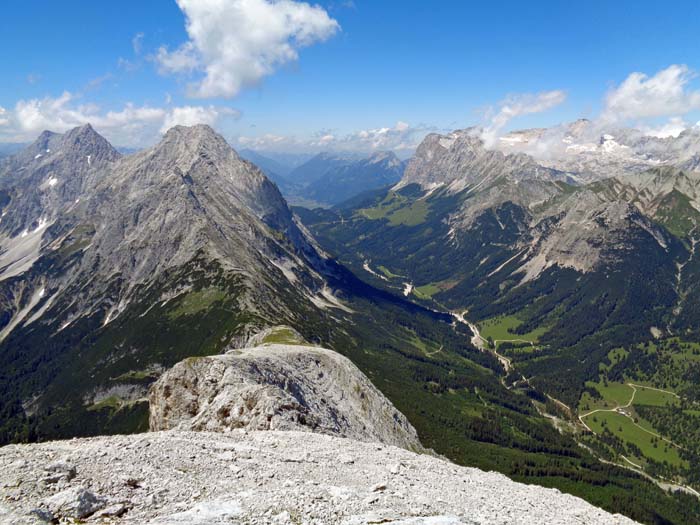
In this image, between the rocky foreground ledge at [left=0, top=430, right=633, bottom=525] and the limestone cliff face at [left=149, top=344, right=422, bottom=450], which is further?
the limestone cliff face at [left=149, top=344, right=422, bottom=450]

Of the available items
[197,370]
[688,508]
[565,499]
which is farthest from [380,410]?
[688,508]

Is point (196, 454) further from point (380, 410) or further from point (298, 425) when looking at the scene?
point (380, 410)

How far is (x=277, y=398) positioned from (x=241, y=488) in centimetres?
3461

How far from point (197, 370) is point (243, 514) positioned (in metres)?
58.6

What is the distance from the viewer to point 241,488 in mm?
35250

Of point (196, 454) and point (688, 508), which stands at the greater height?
point (196, 454)

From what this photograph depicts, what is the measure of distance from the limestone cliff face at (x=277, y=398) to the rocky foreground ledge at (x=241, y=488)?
1970 cm

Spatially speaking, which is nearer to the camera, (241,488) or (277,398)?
(241,488)

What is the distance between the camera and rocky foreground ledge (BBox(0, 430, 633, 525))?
30431 mm

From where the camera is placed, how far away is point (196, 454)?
40.0 m

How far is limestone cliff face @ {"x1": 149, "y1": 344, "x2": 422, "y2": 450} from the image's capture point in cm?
6881

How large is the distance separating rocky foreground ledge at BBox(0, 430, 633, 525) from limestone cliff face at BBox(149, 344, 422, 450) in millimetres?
19702

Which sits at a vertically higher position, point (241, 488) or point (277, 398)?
point (241, 488)

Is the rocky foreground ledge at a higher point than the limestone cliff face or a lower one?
higher
